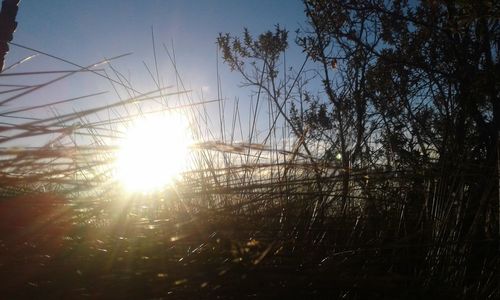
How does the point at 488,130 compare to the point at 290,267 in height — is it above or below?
above

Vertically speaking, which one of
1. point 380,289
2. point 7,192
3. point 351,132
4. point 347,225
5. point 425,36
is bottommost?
point 380,289

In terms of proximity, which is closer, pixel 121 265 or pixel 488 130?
pixel 121 265

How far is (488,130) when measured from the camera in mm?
3736

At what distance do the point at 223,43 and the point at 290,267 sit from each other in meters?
5.67

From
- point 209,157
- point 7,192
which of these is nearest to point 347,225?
point 7,192

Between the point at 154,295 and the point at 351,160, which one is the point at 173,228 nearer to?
the point at 154,295

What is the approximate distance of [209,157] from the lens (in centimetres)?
224

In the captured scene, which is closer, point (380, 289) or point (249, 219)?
point (380, 289)

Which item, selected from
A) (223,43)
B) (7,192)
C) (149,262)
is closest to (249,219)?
(149,262)

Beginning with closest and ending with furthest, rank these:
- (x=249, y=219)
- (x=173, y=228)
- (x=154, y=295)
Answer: (x=154, y=295)
(x=173, y=228)
(x=249, y=219)

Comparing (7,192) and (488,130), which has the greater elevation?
(488,130)

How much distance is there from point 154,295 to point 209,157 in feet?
5.06

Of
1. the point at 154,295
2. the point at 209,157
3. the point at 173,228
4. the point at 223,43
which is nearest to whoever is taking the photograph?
the point at 154,295

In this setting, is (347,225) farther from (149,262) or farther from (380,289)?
(149,262)
